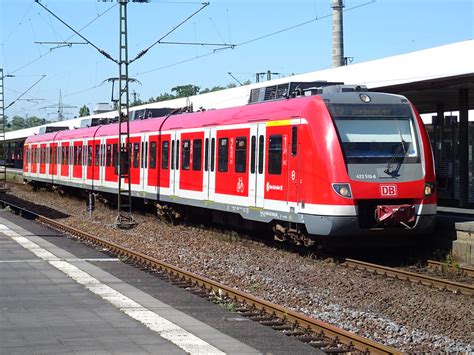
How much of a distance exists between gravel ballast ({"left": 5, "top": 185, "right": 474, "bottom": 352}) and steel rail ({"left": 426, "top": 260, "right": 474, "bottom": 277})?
1.57m

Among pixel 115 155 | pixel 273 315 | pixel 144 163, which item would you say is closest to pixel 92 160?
pixel 115 155

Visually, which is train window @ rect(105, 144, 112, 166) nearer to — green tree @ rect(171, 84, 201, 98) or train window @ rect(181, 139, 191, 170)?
train window @ rect(181, 139, 191, 170)

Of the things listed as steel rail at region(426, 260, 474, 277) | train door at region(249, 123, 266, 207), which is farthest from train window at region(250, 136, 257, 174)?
steel rail at region(426, 260, 474, 277)

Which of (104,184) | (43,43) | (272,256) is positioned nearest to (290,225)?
(272,256)

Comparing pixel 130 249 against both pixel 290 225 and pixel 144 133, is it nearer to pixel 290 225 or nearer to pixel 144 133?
pixel 290 225

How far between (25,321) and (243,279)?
15.9 ft

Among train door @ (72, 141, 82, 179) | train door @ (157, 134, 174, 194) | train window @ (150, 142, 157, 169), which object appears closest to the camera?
train door @ (157, 134, 174, 194)

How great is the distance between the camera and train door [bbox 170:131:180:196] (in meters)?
21.6

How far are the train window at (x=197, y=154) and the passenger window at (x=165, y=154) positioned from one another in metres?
2.47

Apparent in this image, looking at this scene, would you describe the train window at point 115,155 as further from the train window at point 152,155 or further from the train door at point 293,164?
the train door at point 293,164

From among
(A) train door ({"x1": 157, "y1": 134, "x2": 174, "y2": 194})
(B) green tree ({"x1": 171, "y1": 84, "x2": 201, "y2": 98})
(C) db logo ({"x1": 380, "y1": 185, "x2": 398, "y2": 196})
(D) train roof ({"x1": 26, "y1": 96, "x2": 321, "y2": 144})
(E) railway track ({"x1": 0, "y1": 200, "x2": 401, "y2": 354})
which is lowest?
(E) railway track ({"x1": 0, "y1": 200, "x2": 401, "y2": 354})

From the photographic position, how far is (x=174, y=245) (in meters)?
17.8

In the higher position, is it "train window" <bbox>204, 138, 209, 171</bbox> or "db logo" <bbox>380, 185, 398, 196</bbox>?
"train window" <bbox>204, 138, 209, 171</bbox>

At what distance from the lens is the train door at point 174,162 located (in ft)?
70.7
